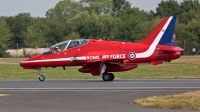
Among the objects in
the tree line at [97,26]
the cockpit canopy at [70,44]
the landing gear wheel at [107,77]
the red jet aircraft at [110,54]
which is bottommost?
the landing gear wheel at [107,77]

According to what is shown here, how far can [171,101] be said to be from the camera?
Result: 18.0m

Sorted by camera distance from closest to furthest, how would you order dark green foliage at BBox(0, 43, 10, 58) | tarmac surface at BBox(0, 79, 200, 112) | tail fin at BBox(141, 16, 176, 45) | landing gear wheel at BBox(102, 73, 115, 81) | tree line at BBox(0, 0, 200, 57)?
tarmac surface at BBox(0, 79, 200, 112), landing gear wheel at BBox(102, 73, 115, 81), tail fin at BBox(141, 16, 176, 45), dark green foliage at BBox(0, 43, 10, 58), tree line at BBox(0, 0, 200, 57)

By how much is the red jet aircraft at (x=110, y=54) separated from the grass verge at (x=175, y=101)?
8.64m

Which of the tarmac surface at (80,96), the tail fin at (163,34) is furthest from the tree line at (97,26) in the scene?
the tarmac surface at (80,96)

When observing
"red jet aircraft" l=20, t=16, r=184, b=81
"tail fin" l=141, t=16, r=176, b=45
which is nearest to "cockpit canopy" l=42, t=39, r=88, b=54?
"red jet aircraft" l=20, t=16, r=184, b=81

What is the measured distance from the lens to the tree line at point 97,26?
75188 millimetres

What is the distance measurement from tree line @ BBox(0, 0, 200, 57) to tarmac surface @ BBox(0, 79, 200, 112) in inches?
1683

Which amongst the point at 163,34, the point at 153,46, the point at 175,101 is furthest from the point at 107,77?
the point at 175,101

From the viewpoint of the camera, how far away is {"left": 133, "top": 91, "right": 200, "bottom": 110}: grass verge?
55.5 ft

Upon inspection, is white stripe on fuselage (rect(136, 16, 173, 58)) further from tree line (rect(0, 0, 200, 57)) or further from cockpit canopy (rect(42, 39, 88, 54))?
tree line (rect(0, 0, 200, 57))

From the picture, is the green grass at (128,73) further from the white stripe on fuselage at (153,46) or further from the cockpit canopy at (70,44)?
the cockpit canopy at (70,44)

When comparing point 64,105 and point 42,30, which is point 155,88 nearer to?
point 64,105

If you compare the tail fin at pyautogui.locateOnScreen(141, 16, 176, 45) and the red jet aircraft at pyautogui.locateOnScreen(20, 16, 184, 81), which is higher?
the tail fin at pyautogui.locateOnScreen(141, 16, 176, 45)

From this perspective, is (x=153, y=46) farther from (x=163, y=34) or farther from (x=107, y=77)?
(x=107, y=77)
